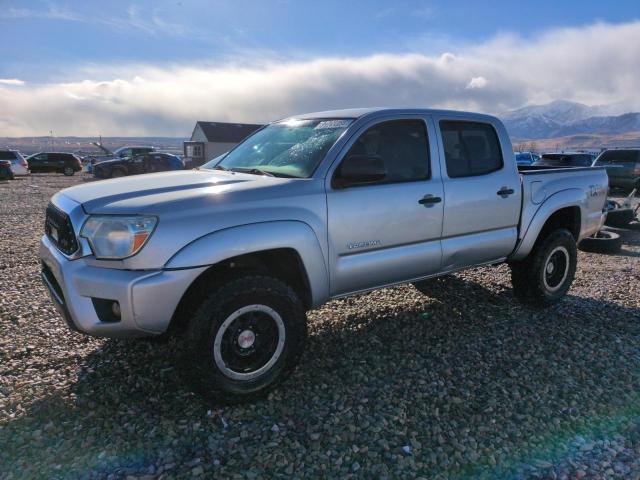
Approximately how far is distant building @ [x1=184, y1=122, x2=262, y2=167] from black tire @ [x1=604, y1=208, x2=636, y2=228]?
131 ft

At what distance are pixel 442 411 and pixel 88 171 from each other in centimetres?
3418

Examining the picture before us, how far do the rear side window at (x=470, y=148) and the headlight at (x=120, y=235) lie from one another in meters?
2.51

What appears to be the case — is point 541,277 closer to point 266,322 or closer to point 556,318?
point 556,318

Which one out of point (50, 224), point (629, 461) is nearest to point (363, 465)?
point (629, 461)

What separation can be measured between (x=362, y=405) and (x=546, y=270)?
2.92 meters

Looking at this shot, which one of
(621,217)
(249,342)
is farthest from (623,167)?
(249,342)

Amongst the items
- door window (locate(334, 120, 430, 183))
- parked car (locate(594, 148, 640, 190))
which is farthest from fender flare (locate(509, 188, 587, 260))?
parked car (locate(594, 148, 640, 190))

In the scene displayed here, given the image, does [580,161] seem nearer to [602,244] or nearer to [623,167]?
[623,167]

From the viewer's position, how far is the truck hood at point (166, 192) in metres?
2.76

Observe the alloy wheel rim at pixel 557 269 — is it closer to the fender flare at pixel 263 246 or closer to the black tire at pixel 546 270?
the black tire at pixel 546 270

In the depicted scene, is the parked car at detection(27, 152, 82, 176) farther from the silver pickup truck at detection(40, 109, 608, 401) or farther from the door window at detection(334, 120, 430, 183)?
the door window at detection(334, 120, 430, 183)

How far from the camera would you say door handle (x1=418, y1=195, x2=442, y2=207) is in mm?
3672

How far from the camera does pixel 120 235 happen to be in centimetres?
266

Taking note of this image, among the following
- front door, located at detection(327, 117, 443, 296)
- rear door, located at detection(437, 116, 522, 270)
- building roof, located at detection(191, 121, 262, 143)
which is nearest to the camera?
front door, located at detection(327, 117, 443, 296)
